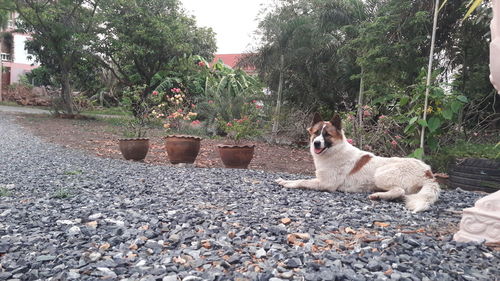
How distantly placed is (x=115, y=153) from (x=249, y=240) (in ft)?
19.7

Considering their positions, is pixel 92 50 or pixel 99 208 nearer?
pixel 99 208

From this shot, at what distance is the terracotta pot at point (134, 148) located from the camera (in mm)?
6453

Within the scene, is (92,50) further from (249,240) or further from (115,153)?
(249,240)

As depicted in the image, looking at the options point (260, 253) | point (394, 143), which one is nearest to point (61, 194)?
point (260, 253)

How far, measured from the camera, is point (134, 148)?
255 inches

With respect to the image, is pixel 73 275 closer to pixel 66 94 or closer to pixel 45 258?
pixel 45 258

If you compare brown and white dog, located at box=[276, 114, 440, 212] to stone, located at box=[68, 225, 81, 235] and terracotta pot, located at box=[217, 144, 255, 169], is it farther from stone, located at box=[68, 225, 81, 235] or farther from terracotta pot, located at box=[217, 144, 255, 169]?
stone, located at box=[68, 225, 81, 235]

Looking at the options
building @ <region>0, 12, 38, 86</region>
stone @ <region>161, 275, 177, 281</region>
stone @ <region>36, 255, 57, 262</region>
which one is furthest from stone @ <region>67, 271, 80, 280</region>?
building @ <region>0, 12, 38, 86</region>

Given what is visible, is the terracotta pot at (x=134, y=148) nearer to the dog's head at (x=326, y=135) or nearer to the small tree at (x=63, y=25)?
the dog's head at (x=326, y=135)

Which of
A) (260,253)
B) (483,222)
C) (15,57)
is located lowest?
(260,253)

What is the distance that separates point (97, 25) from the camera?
51.5 feet

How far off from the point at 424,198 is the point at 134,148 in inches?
193

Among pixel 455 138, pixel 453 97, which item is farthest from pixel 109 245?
pixel 455 138

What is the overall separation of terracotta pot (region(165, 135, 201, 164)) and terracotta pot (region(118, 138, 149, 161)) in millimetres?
546
